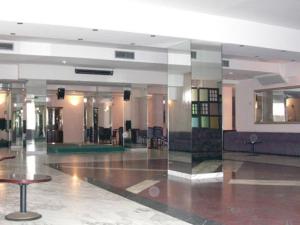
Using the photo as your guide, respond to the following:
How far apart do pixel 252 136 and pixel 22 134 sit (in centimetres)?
966

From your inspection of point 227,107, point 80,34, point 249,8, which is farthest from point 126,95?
point 249,8

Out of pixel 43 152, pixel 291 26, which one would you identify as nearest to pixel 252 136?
pixel 291 26

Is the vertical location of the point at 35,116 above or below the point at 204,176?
above

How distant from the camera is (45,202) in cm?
605

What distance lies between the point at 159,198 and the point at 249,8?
3.75m

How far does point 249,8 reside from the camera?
741 centimetres

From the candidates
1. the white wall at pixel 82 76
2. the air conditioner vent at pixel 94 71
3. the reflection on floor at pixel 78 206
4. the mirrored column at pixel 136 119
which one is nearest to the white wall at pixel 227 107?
the mirrored column at pixel 136 119

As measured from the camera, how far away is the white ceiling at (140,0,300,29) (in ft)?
23.0

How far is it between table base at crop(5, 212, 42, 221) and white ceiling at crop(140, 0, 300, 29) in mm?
3967

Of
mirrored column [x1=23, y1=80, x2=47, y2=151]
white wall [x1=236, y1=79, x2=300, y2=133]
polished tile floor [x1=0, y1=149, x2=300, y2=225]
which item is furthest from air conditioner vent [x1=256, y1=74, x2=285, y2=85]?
mirrored column [x1=23, y1=80, x2=47, y2=151]

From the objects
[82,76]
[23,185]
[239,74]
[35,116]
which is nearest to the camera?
[23,185]

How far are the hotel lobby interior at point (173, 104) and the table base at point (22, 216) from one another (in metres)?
0.02

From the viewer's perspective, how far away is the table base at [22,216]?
196 inches

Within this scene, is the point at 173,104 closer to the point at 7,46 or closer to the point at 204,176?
the point at 204,176
